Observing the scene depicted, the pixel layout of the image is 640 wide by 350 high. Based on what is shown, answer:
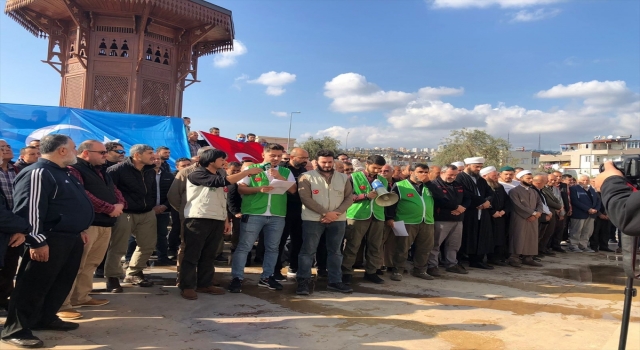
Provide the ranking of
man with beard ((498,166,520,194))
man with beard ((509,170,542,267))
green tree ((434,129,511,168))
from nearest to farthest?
1. man with beard ((509,170,542,267))
2. man with beard ((498,166,520,194))
3. green tree ((434,129,511,168))

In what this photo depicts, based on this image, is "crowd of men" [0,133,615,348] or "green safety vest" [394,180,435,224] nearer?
"crowd of men" [0,133,615,348]

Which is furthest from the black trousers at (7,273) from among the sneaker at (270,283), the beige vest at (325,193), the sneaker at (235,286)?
the beige vest at (325,193)

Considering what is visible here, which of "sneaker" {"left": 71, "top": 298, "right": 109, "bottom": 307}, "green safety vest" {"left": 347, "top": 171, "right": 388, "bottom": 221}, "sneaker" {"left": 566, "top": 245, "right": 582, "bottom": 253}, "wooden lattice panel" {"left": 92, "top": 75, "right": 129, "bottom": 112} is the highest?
"wooden lattice panel" {"left": 92, "top": 75, "right": 129, "bottom": 112}

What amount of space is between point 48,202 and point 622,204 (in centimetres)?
412

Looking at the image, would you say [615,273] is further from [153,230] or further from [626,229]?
[153,230]

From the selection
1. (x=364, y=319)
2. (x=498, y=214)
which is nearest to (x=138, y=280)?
(x=364, y=319)

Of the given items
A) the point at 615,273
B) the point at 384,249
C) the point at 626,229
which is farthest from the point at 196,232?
the point at 615,273

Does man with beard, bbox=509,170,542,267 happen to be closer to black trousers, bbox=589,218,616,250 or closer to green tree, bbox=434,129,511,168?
black trousers, bbox=589,218,616,250

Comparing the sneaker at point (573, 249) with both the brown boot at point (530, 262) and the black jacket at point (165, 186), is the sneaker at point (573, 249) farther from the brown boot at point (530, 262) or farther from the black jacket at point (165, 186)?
the black jacket at point (165, 186)

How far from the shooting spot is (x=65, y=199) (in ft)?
12.3

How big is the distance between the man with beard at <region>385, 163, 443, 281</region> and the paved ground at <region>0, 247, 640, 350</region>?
1.40 ft

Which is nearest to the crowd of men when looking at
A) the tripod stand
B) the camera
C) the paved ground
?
the paved ground

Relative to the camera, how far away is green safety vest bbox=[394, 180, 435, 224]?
686 centimetres

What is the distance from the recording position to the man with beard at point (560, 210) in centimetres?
1025
